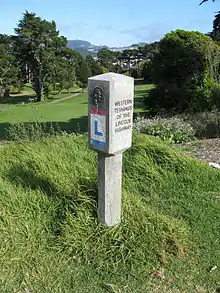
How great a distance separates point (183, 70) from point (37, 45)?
27.2 meters

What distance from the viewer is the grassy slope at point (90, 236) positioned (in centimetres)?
248

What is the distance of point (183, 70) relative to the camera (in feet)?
39.7

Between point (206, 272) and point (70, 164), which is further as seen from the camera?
point (70, 164)

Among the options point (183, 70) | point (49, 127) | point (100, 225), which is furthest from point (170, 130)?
point (49, 127)

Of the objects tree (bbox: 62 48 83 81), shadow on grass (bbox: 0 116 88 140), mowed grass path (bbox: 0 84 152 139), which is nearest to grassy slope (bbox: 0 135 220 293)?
shadow on grass (bbox: 0 116 88 140)

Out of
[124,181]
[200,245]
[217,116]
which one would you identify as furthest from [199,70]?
[200,245]

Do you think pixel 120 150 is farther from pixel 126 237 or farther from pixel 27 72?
pixel 27 72

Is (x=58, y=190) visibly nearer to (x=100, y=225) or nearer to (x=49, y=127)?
(x=100, y=225)

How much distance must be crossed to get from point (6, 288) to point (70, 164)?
1.79m

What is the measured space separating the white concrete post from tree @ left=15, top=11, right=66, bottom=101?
34583 mm

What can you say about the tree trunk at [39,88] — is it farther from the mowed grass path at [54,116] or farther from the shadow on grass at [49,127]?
the shadow on grass at [49,127]

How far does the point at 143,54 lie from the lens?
233 ft

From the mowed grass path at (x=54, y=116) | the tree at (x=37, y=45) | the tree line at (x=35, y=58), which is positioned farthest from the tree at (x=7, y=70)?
the mowed grass path at (x=54, y=116)

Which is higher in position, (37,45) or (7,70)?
(37,45)
